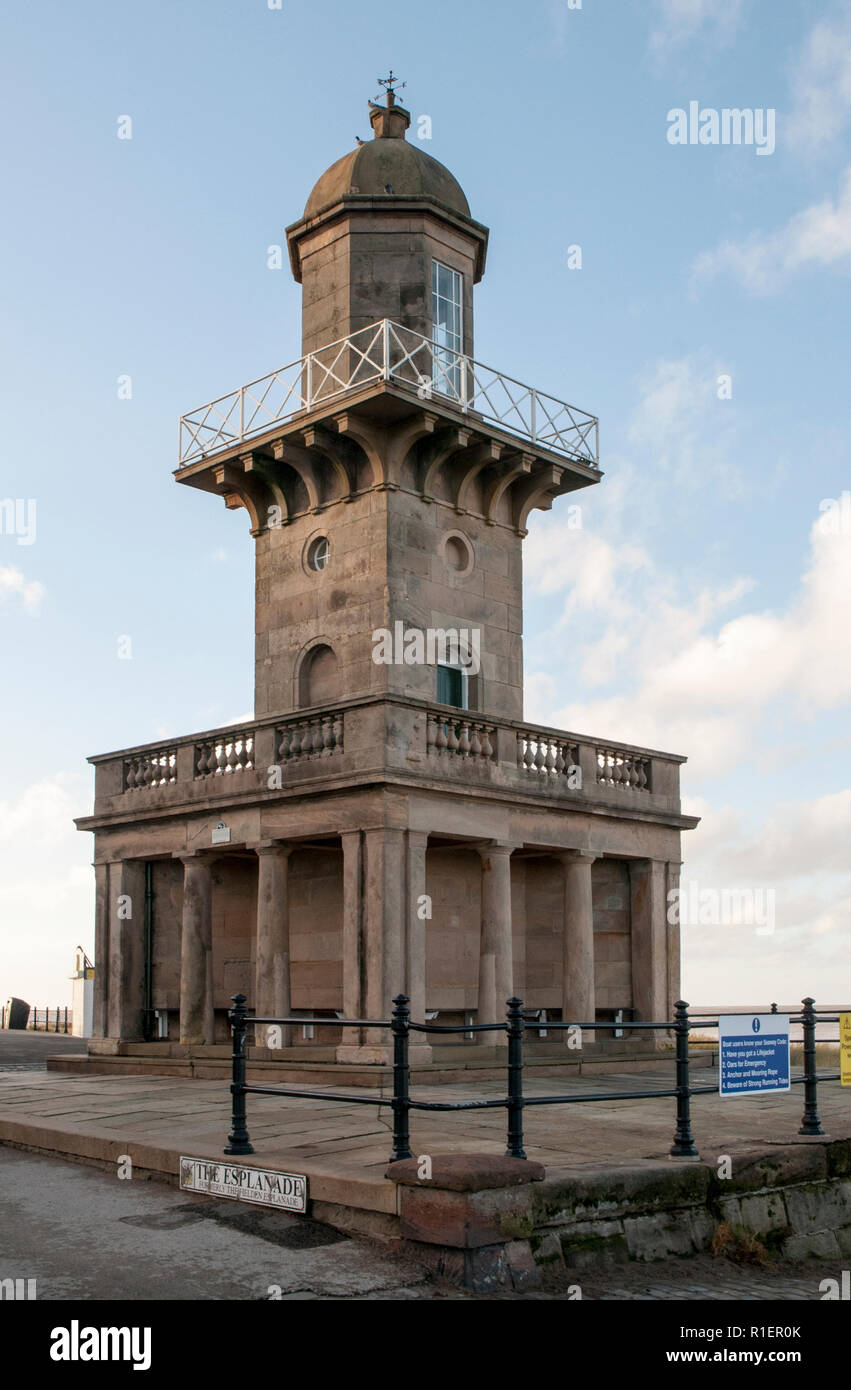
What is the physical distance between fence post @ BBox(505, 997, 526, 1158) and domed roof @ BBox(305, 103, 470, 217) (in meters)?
16.9

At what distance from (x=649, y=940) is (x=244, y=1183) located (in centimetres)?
1352

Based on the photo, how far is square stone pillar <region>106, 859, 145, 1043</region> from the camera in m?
21.9

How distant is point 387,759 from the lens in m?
17.9

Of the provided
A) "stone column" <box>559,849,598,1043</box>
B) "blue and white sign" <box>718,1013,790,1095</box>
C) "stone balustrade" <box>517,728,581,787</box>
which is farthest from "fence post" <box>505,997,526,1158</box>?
"stone column" <box>559,849,598,1043</box>

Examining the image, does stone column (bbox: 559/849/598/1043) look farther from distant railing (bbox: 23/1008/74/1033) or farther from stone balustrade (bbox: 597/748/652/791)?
distant railing (bbox: 23/1008/74/1033)

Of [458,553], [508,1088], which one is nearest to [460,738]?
[458,553]

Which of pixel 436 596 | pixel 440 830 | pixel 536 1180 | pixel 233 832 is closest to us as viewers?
pixel 536 1180

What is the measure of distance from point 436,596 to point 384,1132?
37.9ft

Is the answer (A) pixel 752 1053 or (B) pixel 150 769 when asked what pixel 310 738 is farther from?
(A) pixel 752 1053

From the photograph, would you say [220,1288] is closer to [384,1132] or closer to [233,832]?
[384,1132]

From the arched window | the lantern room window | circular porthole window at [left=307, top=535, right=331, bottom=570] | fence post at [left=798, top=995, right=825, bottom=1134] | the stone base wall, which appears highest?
the lantern room window

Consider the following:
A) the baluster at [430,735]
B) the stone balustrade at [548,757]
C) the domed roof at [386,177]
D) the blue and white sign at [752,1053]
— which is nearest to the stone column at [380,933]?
the baluster at [430,735]

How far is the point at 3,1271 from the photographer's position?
7723mm
